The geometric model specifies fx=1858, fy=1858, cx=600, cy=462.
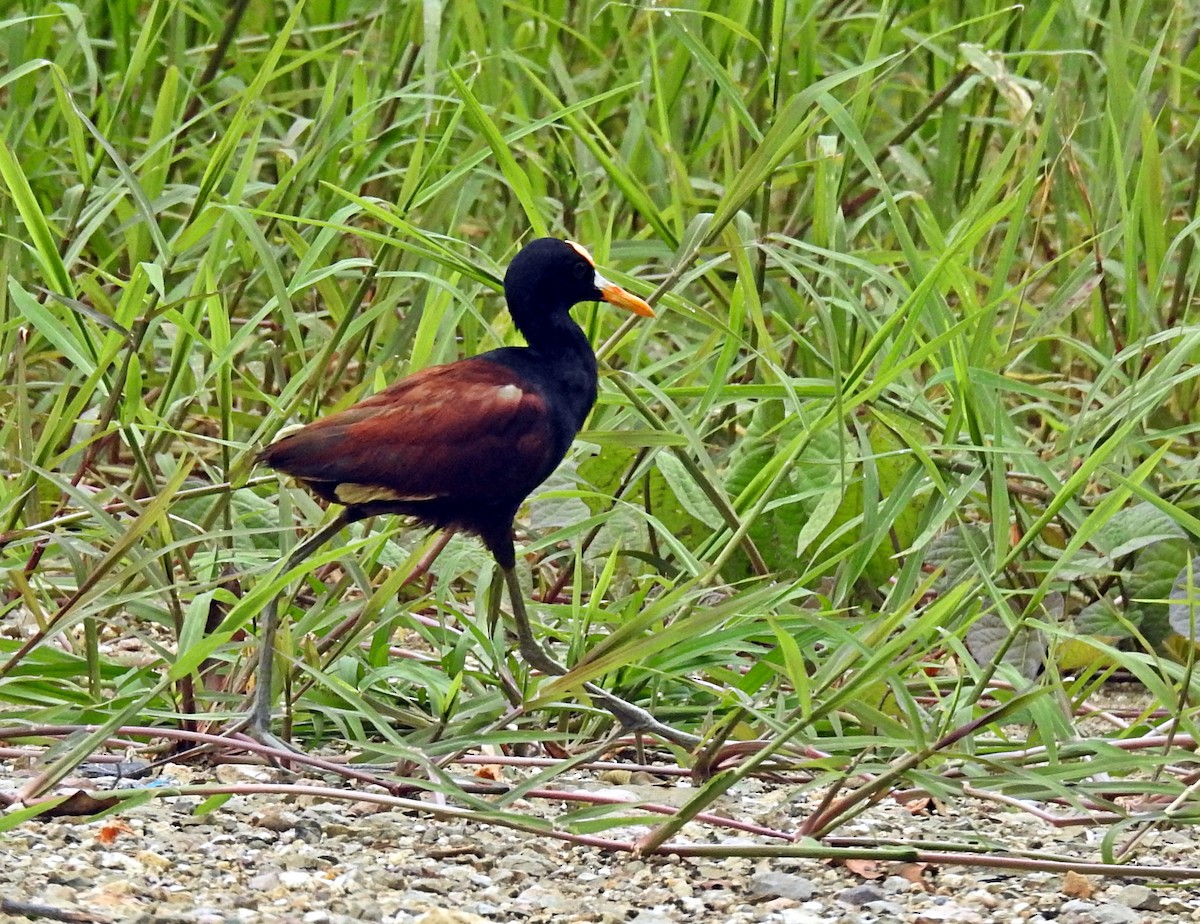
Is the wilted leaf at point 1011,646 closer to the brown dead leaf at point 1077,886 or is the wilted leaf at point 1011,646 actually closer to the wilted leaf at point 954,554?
the wilted leaf at point 954,554

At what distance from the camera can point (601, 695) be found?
7.72 feet

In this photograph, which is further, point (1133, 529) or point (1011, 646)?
point (1133, 529)

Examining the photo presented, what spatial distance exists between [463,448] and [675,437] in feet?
0.89

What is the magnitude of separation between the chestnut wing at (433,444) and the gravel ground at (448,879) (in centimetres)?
41

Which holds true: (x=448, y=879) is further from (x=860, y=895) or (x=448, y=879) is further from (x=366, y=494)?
(x=366, y=494)

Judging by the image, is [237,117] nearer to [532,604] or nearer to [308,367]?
[308,367]

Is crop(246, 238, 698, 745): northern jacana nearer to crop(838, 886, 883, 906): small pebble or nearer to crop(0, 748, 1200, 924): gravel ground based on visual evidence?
crop(0, 748, 1200, 924): gravel ground

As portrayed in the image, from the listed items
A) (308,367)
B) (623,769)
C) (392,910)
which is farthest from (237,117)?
(392,910)

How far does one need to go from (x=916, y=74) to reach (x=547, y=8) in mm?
1140

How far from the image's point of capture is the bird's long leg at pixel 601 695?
2359 mm

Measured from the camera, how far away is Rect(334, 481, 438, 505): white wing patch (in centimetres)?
236

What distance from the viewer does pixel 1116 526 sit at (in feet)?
8.97

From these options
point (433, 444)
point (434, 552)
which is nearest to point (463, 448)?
point (433, 444)

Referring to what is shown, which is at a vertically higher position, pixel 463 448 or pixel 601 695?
pixel 463 448
